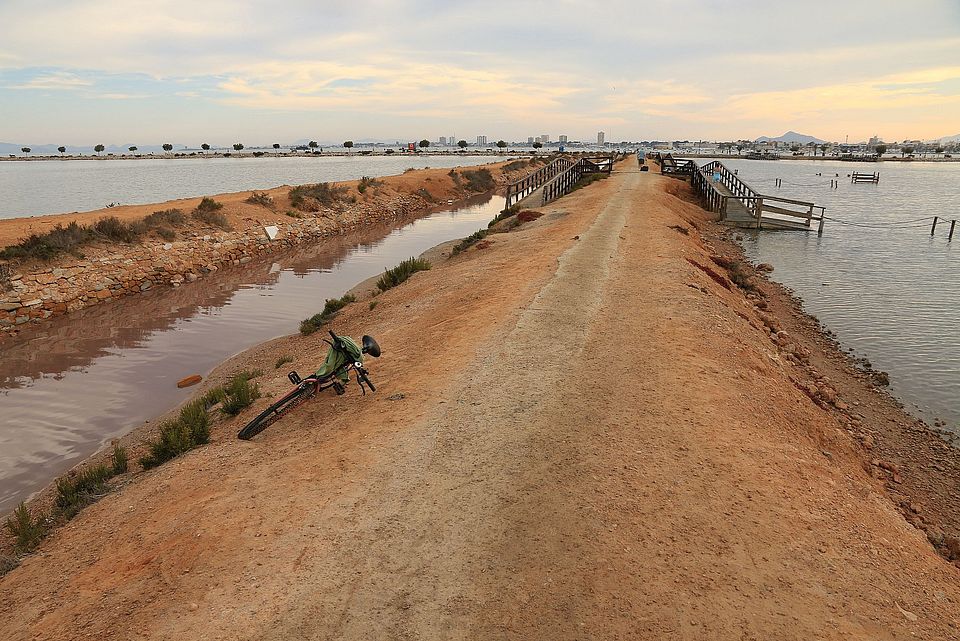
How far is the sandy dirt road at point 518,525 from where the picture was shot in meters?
4.43

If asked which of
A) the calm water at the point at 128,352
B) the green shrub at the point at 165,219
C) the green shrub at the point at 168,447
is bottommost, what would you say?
the calm water at the point at 128,352

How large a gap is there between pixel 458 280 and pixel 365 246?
17.0 meters

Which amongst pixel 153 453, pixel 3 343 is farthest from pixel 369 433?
pixel 3 343

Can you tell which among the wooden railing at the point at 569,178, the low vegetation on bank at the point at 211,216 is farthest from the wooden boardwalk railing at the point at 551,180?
the low vegetation on bank at the point at 211,216

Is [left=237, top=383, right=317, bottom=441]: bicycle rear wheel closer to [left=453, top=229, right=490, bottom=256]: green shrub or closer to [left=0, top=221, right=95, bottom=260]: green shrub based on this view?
[left=453, top=229, right=490, bottom=256]: green shrub

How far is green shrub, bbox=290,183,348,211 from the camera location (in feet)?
124

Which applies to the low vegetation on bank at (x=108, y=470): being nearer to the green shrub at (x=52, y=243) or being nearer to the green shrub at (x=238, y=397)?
the green shrub at (x=238, y=397)

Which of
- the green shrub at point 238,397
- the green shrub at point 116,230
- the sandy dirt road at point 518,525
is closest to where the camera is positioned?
the sandy dirt road at point 518,525

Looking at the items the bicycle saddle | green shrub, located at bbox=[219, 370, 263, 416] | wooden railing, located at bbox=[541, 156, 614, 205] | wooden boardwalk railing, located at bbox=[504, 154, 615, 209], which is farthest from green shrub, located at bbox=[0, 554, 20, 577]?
wooden railing, located at bbox=[541, 156, 614, 205]

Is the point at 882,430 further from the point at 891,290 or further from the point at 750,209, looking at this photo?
the point at 750,209

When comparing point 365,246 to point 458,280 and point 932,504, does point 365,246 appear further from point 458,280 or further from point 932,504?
point 932,504

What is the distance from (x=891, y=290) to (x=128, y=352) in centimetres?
2565

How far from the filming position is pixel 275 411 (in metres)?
8.40

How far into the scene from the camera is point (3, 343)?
640 inches
